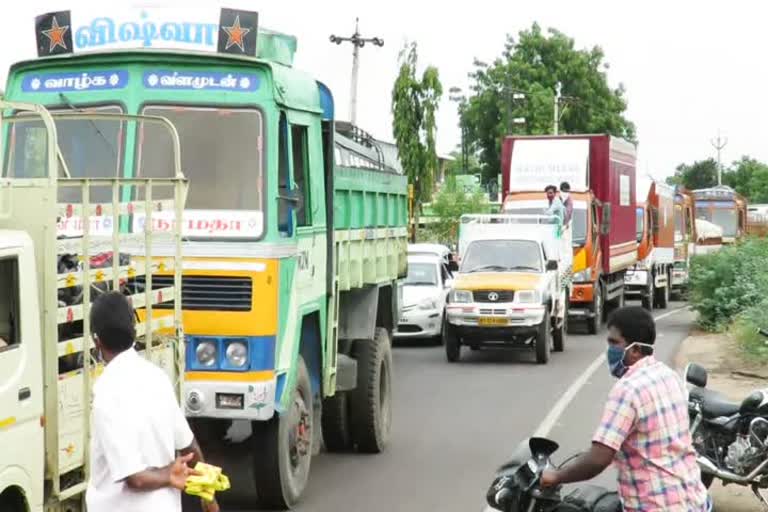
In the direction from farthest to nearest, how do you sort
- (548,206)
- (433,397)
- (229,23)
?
(548,206) < (433,397) < (229,23)

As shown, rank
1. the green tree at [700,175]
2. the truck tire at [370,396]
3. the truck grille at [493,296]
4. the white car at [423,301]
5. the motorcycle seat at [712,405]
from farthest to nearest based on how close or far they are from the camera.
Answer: the green tree at [700,175] → the white car at [423,301] → the truck grille at [493,296] → the truck tire at [370,396] → the motorcycle seat at [712,405]

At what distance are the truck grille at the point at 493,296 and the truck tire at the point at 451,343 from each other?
59cm

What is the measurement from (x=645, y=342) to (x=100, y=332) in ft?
7.16

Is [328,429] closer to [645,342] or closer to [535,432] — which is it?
[535,432]

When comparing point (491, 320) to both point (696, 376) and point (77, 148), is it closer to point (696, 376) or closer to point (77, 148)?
point (696, 376)

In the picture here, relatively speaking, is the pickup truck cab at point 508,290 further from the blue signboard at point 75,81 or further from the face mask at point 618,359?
the face mask at point 618,359

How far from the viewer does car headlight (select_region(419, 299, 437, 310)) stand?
77.7ft

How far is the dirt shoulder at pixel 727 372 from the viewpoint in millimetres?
10719

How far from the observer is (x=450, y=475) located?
1170 cm

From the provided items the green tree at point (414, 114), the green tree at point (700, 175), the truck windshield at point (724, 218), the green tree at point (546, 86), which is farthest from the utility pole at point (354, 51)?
the green tree at point (700, 175)

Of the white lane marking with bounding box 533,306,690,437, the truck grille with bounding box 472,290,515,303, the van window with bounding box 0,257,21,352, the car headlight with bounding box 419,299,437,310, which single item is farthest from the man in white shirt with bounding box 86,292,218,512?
the car headlight with bounding box 419,299,437,310

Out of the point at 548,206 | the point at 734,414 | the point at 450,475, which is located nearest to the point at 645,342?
the point at 734,414

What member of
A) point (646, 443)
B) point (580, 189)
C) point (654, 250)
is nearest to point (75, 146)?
point (646, 443)

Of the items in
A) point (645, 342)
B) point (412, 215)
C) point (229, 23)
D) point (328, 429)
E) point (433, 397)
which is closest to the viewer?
point (645, 342)
